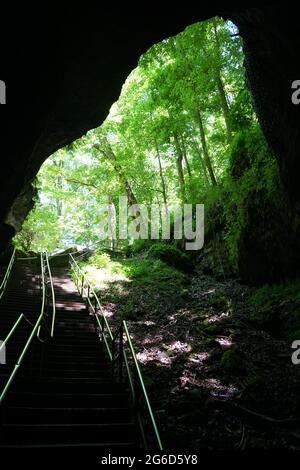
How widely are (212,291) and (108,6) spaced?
28.1 ft

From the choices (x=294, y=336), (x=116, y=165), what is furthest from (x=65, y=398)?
(x=116, y=165)

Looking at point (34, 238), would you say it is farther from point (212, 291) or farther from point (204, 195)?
point (212, 291)

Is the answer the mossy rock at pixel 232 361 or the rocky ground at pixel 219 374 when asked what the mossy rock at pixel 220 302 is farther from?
the mossy rock at pixel 232 361

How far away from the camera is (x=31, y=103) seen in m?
6.88

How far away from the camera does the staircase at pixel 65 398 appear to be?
167 inches

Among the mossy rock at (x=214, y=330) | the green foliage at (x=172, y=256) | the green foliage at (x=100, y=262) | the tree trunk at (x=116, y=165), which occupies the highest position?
the tree trunk at (x=116, y=165)

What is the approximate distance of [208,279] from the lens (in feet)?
44.5

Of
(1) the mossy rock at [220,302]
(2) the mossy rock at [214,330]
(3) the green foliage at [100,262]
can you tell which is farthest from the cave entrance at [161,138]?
(2) the mossy rock at [214,330]

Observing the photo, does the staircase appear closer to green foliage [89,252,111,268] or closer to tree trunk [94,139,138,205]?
green foliage [89,252,111,268]

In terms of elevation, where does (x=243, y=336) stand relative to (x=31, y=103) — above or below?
below

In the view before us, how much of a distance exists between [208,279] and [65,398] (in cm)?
902

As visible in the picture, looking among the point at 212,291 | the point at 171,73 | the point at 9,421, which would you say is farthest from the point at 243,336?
the point at 171,73

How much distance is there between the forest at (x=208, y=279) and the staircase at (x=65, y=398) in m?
0.83

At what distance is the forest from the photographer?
5.42m
